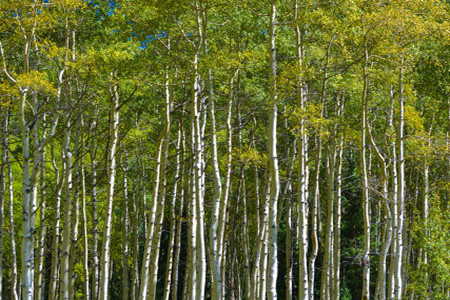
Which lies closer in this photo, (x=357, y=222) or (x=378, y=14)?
(x=378, y=14)

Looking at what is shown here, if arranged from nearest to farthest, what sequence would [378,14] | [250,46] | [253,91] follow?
1. [378,14]
2. [250,46]
3. [253,91]

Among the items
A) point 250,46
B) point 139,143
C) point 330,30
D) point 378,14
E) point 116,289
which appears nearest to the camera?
point 378,14

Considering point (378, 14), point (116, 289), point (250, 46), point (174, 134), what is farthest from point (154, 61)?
point (116, 289)

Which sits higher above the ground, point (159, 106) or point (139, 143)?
point (159, 106)

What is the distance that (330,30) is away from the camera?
12.7 m

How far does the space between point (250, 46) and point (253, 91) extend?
1.49 meters

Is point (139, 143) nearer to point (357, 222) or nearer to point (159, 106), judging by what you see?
point (159, 106)

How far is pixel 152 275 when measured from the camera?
44.7 feet

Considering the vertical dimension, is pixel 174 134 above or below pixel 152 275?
above

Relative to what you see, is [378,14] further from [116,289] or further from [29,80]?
[116,289]

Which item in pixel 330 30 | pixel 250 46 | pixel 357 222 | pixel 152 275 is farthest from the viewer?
pixel 357 222

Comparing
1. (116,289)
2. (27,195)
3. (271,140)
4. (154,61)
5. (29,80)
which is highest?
(154,61)

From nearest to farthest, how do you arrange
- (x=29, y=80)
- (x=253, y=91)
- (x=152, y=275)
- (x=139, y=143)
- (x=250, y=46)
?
(x=29, y=80) < (x=152, y=275) < (x=250, y=46) < (x=253, y=91) < (x=139, y=143)

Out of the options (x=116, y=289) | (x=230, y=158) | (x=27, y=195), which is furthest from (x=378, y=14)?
(x=116, y=289)
